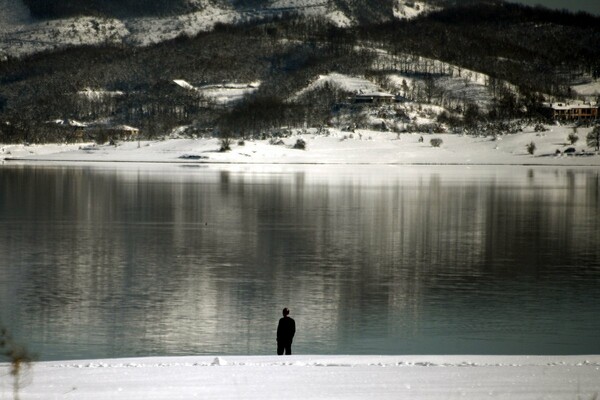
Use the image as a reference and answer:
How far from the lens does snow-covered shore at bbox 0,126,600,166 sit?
483 ft

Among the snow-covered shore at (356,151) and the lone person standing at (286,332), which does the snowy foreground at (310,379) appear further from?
the snow-covered shore at (356,151)

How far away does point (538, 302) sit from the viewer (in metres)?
29.0

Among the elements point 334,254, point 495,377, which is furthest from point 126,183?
point 495,377

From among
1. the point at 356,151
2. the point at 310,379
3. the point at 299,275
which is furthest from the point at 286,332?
the point at 356,151

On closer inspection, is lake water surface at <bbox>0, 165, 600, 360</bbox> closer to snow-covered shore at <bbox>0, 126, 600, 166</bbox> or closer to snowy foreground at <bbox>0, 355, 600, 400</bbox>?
snowy foreground at <bbox>0, 355, 600, 400</bbox>

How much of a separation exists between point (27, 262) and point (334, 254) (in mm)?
12007

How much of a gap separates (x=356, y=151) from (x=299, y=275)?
120m

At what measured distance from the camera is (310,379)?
55.0ft

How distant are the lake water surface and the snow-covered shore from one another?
3104 inches

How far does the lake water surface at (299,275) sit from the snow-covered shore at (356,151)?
78.8 meters

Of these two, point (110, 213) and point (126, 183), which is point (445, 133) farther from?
point (110, 213)

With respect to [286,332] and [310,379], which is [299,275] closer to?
[286,332]

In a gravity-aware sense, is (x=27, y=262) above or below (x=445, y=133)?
below

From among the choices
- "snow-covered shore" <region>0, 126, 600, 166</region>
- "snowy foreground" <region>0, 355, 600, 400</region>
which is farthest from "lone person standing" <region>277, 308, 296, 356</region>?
"snow-covered shore" <region>0, 126, 600, 166</region>
